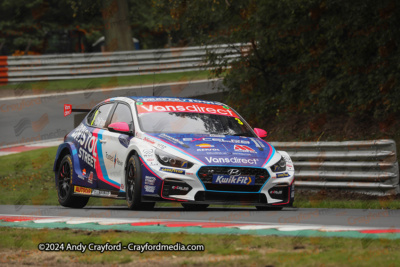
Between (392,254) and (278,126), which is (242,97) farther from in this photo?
(392,254)

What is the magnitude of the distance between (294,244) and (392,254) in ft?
2.62

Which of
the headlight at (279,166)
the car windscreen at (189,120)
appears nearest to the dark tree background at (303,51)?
the car windscreen at (189,120)

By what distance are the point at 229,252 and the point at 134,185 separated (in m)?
4.16

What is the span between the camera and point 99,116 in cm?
1191

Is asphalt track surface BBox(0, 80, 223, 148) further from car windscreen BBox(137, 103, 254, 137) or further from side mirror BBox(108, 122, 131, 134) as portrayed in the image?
side mirror BBox(108, 122, 131, 134)

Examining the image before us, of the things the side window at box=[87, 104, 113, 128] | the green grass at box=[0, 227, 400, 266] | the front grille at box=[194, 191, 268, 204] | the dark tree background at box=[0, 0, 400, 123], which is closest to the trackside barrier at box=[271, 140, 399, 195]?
the dark tree background at box=[0, 0, 400, 123]

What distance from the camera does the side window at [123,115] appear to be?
35.8 ft

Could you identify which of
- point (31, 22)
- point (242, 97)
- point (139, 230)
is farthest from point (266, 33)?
point (31, 22)

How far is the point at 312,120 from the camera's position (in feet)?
62.8

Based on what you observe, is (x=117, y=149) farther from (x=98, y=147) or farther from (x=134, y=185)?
(x=134, y=185)

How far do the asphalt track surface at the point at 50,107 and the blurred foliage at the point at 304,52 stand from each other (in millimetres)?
1364

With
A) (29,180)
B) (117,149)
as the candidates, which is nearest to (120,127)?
(117,149)

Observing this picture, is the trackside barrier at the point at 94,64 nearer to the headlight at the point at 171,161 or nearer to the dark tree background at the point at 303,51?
the dark tree background at the point at 303,51

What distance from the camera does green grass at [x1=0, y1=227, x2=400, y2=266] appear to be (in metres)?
5.38
